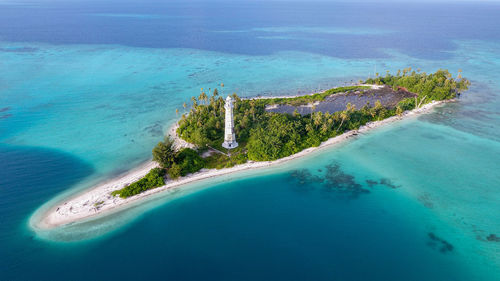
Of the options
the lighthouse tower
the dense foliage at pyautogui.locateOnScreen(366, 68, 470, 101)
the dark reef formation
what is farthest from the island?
the dark reef formation

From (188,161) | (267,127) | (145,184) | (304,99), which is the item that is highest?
(304,99)

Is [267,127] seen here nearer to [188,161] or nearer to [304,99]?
[188,161]

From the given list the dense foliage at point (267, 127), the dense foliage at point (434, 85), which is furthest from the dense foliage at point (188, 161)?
the dense foliage at point (434, 85)

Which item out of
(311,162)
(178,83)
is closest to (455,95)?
(311,162)

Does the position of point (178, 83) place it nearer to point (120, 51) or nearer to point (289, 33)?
point (120, 51)

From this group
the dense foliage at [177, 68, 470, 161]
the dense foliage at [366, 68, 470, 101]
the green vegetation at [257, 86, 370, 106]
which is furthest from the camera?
the dense foliage at [366, 68, 470, 101]

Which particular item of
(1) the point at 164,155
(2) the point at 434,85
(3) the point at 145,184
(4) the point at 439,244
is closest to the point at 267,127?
(1) the point at 164,155

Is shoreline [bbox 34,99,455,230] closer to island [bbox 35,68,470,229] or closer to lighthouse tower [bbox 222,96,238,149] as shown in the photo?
island [bbox 35,68,470,229]

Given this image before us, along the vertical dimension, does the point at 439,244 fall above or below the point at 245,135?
below
